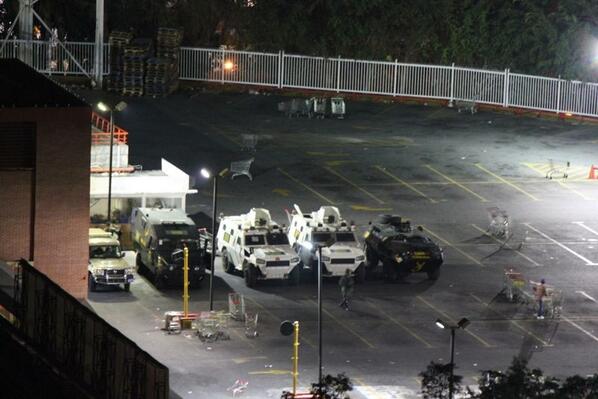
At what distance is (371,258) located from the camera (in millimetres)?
64812

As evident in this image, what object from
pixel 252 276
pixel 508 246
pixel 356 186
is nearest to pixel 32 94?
pixel 252 276

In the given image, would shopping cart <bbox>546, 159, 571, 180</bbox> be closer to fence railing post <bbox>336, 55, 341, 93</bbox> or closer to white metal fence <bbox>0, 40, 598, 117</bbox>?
white metal fence <bbox>0, 40, 598, 117</bbox>

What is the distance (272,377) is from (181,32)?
42.9m

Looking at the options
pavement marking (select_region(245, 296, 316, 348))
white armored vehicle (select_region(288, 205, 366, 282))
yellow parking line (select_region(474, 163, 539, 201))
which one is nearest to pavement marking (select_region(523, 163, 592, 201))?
yellow parking line (select_region(474, 163, 539, 201))

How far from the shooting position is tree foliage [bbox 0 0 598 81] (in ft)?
304

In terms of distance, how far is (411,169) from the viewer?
7875 centimetres

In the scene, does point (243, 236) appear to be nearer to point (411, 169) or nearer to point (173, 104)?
point (411, 169)

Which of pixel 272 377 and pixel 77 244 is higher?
pixel 77 244

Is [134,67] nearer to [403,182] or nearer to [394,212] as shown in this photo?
[403,182]

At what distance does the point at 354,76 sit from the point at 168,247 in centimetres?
3370

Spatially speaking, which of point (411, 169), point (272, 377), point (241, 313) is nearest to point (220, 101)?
point (411, 169)

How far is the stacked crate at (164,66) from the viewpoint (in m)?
89.7

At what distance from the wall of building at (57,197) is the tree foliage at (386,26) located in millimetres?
41178

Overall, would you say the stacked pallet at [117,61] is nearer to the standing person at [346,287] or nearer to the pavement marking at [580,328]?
the standing person at [346,287]
